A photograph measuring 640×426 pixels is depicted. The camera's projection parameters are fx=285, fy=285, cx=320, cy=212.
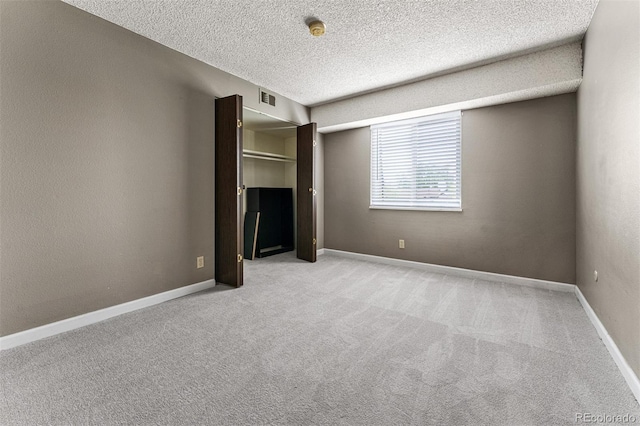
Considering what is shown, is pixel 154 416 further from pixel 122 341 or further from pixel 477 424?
pixel 477 424

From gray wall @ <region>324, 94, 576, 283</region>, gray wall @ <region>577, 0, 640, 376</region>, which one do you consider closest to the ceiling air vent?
gray wall @ <region>324, 94, 576, 283</region>

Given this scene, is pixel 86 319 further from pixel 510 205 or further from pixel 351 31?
pixel 510 205

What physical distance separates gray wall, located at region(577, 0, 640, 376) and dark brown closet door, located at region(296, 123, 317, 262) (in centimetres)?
307

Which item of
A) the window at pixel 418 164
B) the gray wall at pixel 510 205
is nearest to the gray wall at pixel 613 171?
the gray wall at pixel 510 205

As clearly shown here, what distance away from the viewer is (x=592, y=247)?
2346mm

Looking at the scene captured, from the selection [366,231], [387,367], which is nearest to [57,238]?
[387,367]

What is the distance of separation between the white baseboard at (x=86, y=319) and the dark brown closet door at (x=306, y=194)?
182cm

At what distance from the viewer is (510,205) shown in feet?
11.0

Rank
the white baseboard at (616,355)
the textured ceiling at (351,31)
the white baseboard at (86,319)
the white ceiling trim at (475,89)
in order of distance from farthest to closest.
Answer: the white ceiling trim at (475,89)
the textured ceiling at (351,31)
the white baseboard at (86,319)
the white baseboard at (616,355)

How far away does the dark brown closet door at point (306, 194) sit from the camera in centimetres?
436

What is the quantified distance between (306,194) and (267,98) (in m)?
1.48

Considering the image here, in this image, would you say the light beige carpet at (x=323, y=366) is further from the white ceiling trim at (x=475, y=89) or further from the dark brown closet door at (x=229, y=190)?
the white ceiling trim at (x=475, y=89)

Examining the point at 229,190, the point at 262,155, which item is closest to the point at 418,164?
the point at 262,155

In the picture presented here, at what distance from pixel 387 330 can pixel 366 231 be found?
2.50m
